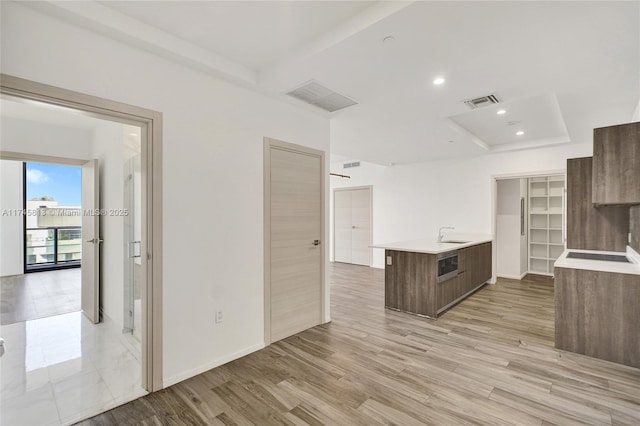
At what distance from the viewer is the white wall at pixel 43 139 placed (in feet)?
Result: 12.4

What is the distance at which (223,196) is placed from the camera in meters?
2.67

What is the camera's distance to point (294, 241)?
10.8 ft

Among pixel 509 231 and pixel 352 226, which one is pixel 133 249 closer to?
pixel 352 226

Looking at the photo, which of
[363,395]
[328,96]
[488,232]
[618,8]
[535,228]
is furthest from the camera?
[535,228]

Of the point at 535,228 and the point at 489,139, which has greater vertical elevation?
the point at 489,139

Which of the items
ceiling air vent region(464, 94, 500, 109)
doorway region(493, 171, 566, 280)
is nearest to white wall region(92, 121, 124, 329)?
ceiling air vent region(464, 94, 500, 109)

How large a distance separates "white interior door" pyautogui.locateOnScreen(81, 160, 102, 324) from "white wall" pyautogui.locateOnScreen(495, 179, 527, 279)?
7.09 meters

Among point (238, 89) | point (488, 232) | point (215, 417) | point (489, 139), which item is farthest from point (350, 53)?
point (488, 232)

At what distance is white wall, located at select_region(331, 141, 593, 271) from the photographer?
5461 millimetres

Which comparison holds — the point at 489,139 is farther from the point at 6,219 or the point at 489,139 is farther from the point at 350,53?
the point at 6,219

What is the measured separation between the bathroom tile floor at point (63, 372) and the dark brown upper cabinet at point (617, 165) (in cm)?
423

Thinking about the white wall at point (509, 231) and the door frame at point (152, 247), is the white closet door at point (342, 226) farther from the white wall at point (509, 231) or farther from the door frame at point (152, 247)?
the door frame at point (152, 247)

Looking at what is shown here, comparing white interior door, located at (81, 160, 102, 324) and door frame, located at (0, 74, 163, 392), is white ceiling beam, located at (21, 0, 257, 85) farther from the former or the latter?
white interior door, located at (81, 160, 102, 324)

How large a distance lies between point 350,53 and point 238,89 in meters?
1.15
